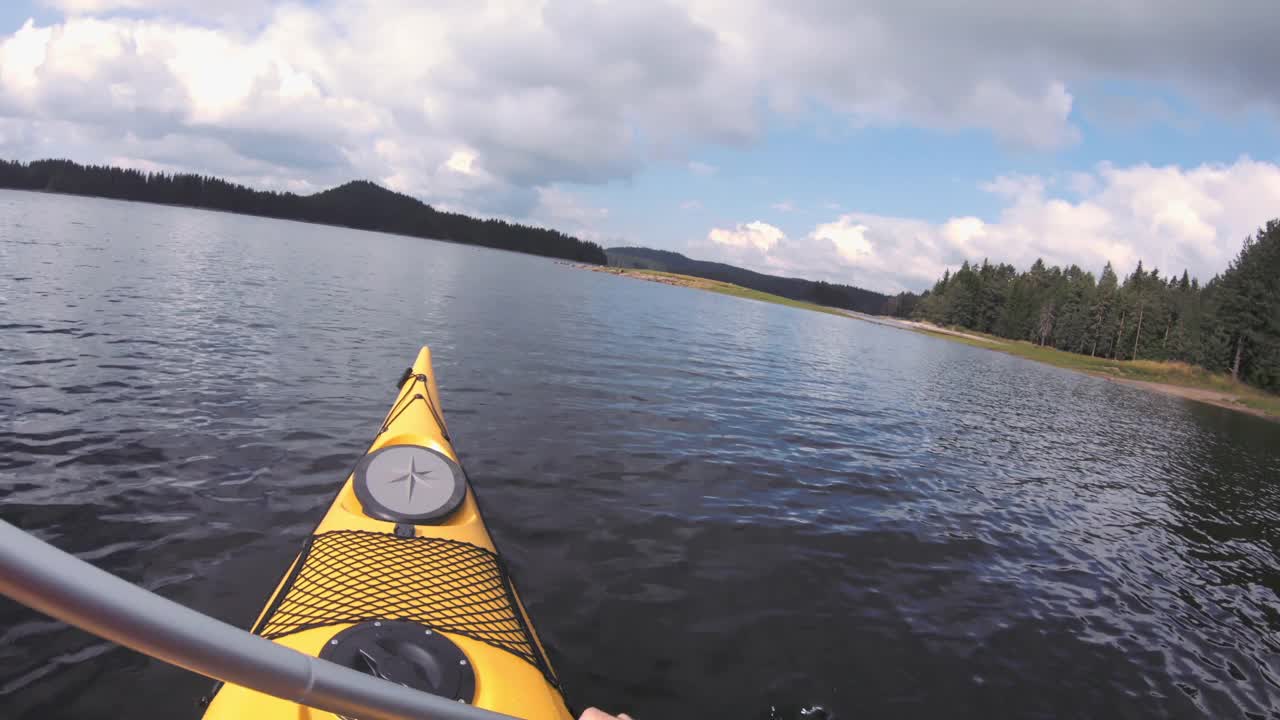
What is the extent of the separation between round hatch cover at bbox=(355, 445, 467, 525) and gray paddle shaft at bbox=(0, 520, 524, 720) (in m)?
4.42

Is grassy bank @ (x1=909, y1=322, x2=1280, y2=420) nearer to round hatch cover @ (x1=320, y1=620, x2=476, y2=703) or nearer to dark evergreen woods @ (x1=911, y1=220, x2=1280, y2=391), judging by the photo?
dark evergreen woods @ (x1=911, y1=220, x2=1280, y2=391)

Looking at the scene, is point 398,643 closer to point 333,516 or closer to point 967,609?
point 333,516

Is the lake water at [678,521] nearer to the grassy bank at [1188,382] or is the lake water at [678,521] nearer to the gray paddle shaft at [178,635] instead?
the gray paddle shaft at [178,635]

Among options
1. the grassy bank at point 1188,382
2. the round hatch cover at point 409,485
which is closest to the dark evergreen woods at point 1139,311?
the grassy bank at point 1188,382

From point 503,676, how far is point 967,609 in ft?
23.8

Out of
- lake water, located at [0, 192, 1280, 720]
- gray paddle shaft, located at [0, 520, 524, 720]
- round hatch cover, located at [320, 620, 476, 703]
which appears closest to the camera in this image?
gray paddle shaft, located at [0, 520, 524, 720]

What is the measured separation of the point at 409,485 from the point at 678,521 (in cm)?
Answer: 485

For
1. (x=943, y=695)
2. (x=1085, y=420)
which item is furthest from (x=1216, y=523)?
(x=1085, y=420)

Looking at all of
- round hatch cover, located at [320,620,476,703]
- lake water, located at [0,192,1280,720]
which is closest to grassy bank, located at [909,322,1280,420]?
lake water, located at [0,192,1280,720]

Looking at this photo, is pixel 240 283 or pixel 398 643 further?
pixel 240 283

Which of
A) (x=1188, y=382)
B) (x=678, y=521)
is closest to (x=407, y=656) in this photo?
(x=678, y=521)

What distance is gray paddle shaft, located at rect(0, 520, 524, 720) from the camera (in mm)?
1118

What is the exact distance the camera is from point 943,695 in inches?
263

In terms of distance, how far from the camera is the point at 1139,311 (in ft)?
309
